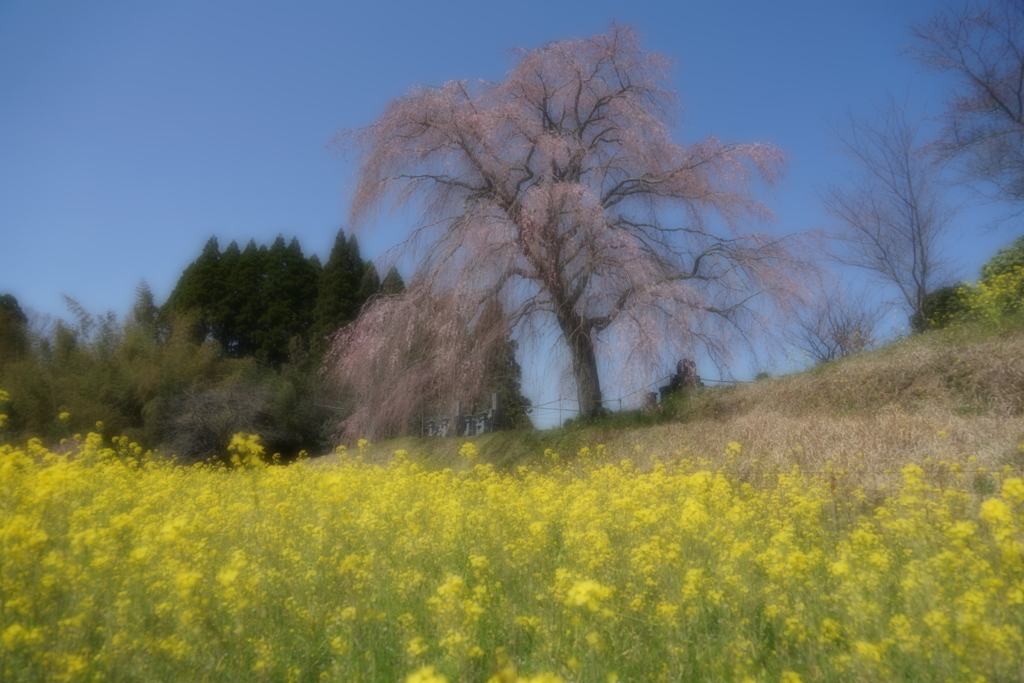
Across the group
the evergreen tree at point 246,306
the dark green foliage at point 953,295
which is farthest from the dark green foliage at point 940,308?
the evergreen tree at point 246,306

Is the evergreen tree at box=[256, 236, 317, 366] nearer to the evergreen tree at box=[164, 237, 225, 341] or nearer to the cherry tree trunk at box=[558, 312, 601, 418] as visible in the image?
the evergreen tree at box=[164, 237, 225, 341]

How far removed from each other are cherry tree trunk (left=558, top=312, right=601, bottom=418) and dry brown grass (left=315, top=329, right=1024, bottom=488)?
1.45ft


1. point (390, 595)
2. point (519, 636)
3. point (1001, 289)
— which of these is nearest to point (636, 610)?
point (519, 636)

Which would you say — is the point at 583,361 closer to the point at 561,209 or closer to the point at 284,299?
the point at 561,209

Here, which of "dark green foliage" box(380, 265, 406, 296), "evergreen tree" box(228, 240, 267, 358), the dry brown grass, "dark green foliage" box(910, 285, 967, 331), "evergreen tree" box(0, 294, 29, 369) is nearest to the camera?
the dry brown grass

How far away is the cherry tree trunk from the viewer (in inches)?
348

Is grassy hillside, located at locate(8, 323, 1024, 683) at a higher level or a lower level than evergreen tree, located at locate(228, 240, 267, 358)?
lower

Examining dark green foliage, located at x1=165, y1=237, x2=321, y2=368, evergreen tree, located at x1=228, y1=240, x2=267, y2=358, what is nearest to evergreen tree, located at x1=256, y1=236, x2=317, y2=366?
dark green foliage, located at x1=165, y1=237, x2=321, y2=368

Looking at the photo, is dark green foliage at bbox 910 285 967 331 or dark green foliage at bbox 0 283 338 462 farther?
dark green foliage at bbox 0 283 338 462

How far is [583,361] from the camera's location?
923 centimetres

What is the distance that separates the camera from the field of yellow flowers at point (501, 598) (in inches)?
78.5

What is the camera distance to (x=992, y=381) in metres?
6.69

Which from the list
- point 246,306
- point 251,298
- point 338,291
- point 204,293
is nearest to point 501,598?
point 338,291

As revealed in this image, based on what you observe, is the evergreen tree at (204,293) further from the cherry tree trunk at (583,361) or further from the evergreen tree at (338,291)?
the cherry tree trunk at (583,361)
